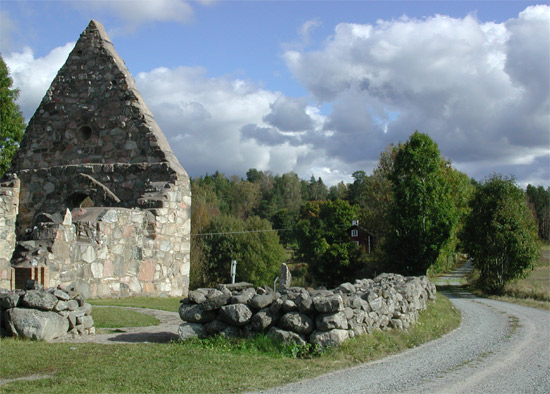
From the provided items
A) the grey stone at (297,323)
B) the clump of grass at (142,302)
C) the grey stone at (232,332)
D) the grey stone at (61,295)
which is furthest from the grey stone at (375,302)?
the grey stone at (61,295)

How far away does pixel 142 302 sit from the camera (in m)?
12.3

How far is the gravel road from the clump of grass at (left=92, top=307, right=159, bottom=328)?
161 inches

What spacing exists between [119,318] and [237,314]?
2.87 metres

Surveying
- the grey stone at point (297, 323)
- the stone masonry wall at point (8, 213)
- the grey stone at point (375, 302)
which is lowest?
the grey stone at point (297, 323)

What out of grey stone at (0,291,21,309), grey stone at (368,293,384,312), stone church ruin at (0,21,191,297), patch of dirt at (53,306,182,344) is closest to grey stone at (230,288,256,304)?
patch of dirt at (53,306,182,344)

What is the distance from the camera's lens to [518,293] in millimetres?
25719

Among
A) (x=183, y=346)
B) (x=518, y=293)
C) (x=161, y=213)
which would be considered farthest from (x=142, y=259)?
(x=518, y=293)

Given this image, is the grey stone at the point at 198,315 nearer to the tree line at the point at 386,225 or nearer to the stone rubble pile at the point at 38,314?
the stone rubble pile at the point at 38,314

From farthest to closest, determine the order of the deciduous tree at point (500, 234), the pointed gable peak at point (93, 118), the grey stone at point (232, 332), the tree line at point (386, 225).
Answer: the tree line at point (386, 225) → the deciduous tree at point (500, 234) → the pointed gable peak at point (93, 118) → the grey stone at point (232, 332)

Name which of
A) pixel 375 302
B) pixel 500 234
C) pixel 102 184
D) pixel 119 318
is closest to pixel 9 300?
pixel 119 318

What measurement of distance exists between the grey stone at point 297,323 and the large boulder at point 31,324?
3.20 m

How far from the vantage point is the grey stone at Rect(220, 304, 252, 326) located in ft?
25.8

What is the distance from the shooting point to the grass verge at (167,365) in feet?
18.8

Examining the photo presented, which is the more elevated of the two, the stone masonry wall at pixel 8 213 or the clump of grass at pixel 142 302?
the stone masonry wall at pixel 8 213
